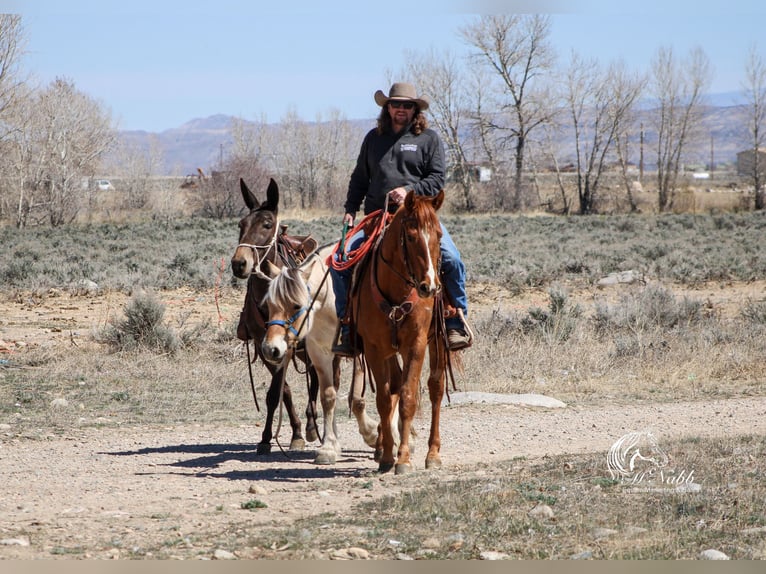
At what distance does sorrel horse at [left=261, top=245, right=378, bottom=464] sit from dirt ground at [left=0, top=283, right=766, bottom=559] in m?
0.38

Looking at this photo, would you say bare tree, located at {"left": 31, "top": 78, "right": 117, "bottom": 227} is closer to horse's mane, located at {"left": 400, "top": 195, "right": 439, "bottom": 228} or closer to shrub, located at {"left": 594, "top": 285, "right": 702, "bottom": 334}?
shrub, located at {"left": 594, "top": 285, "right": 702, "bottom": 334}

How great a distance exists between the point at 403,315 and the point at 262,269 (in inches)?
74.8

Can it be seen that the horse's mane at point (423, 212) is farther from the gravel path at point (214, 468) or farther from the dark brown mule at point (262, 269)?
the gravel path at point (214, 468)

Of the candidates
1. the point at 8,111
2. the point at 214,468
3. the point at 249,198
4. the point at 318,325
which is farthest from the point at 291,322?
the point at 8,111

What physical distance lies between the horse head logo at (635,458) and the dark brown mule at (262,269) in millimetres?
2947

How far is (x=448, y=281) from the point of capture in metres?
8.60

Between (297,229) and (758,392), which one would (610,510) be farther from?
(297,229)

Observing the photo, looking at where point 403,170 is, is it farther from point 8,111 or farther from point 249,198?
point 8,111

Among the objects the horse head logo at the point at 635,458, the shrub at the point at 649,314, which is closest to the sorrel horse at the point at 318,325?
the horse head logo at the point at 635,458

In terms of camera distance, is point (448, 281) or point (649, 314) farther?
point (649, 314)

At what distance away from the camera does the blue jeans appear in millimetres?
8508

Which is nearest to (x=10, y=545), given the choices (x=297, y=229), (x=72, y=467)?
(x=72, y=467)

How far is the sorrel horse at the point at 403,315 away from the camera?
7535 millimetres

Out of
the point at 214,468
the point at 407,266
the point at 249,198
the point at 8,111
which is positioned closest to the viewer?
the point at 407,266
